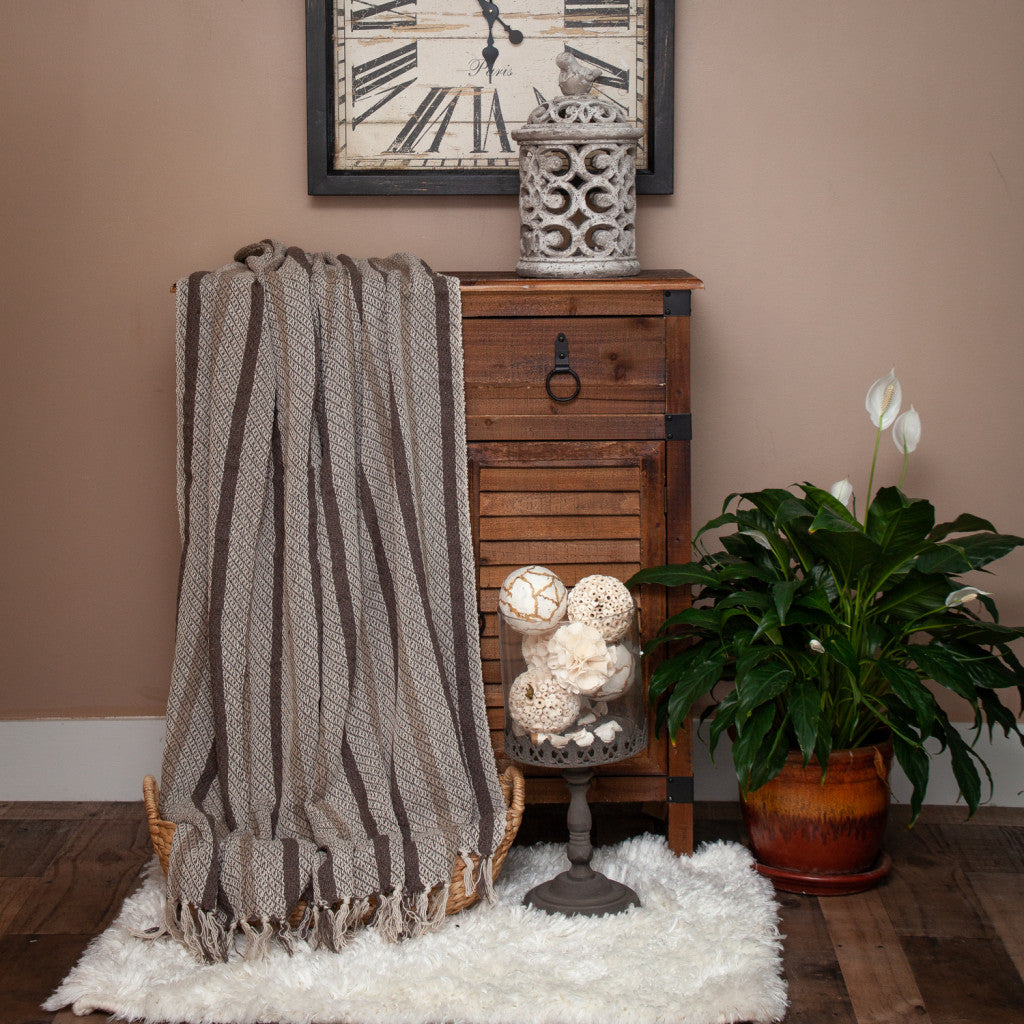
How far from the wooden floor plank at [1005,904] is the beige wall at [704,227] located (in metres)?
0.52

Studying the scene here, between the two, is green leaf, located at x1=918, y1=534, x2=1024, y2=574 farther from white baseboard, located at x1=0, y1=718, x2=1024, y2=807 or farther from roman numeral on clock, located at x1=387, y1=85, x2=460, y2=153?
white baseboard, located at x1=0, y1=718, x2=1024, y2=807

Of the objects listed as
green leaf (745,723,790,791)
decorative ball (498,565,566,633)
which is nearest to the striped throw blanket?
decorative ball (498,565,566,633)

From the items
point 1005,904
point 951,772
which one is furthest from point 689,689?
point 951,772

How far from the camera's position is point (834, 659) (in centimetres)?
173

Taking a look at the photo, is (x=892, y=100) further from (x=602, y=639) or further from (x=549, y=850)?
(x=549, y=850)

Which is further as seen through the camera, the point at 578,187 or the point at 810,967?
the point at 578,187

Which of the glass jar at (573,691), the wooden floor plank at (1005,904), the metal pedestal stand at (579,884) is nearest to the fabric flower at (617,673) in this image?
the glass jar at (573,691)

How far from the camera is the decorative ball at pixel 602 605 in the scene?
173 centimetres

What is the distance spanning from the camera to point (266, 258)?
1.93 meters

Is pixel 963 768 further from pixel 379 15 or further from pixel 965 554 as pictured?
pixel 379 15

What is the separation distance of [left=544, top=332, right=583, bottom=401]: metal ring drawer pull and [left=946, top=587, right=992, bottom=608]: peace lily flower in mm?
644

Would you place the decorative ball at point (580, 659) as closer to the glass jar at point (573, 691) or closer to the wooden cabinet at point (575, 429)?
the glass jar at point (573, 691)

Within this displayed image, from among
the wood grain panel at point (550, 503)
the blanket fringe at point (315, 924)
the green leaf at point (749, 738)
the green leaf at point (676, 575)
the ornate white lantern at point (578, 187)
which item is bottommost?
the blanket fringe at point (315, 924)

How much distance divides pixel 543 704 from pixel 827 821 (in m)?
0.51
